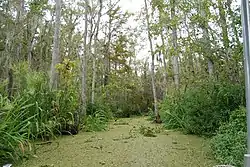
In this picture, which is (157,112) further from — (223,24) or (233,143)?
(233,143)

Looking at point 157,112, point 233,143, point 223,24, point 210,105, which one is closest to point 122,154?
point 233,143

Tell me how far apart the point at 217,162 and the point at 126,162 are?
0.90m

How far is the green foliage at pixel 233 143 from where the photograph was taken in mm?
2273

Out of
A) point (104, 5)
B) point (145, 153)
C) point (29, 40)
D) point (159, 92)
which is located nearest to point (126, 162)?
point (145, 153)

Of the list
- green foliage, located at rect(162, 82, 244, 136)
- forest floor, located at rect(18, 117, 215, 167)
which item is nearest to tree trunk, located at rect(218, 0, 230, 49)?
green foliage, located at rect(162, 82, 244, 136)

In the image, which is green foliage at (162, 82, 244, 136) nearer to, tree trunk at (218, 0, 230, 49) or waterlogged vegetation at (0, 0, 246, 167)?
waterlogged vegetation at (0, 0, 246, 167)

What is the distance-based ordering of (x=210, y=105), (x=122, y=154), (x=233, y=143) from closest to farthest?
(x=233, y=143) < (x=122, y=154) < (x=210, y=105)

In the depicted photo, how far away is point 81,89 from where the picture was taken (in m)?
5.51

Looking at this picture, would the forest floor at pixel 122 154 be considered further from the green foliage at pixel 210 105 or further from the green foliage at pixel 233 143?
the green foliage at pixel 210 105

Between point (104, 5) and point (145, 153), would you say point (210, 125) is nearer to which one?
point (145, 153)

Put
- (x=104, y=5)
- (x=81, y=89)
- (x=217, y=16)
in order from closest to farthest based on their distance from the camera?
(x=217, y=16), (x=81, y=89), (x=104, y=5)

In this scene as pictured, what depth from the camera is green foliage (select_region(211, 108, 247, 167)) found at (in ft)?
7.46

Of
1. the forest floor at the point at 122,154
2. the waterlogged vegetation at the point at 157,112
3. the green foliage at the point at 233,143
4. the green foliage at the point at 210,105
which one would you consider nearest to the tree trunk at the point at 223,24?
the waterlogged vegetation at the point at 157,112

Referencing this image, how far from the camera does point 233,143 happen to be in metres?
2.57
